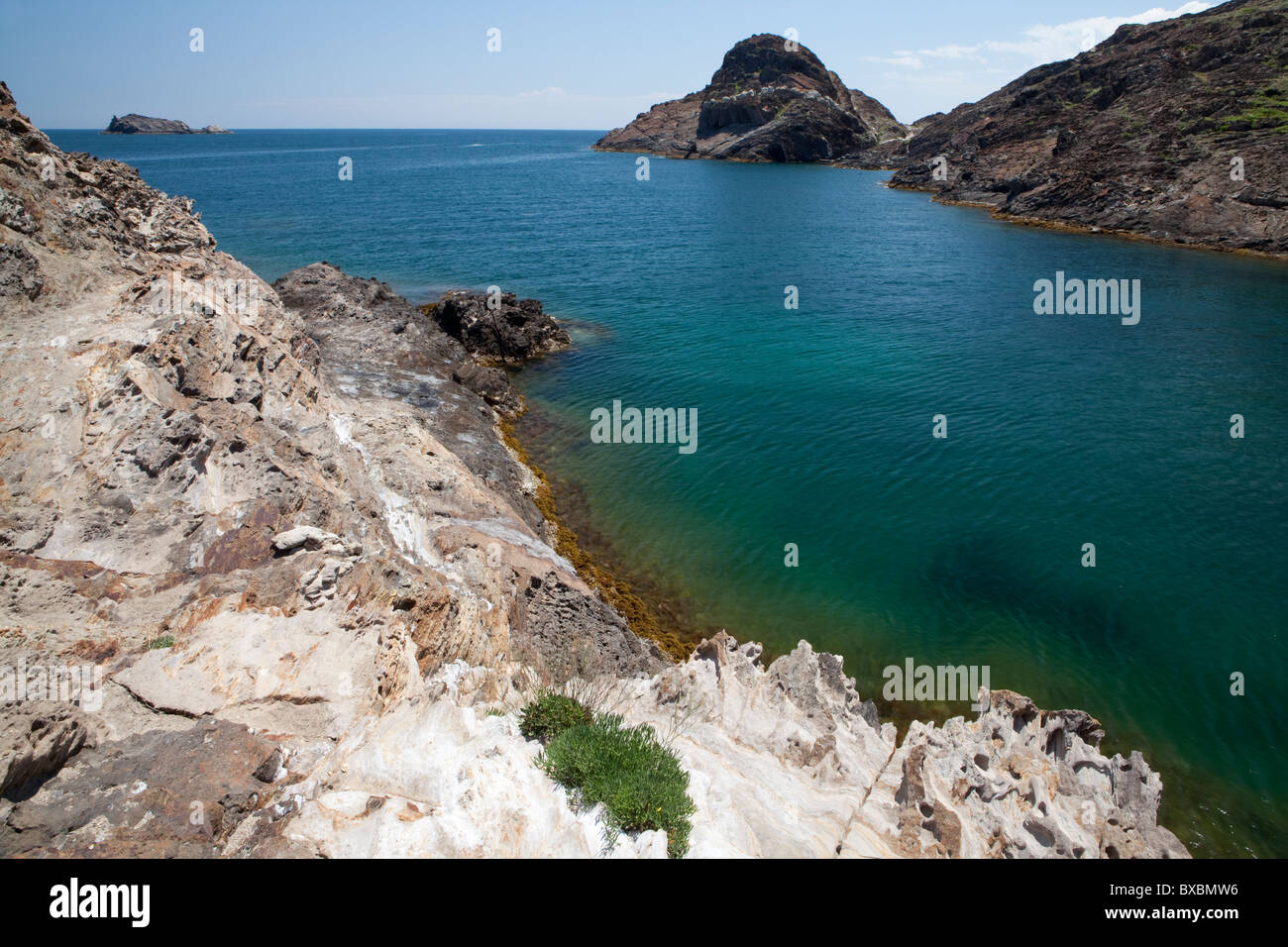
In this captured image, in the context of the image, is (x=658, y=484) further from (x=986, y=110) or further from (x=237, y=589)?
(x=986, y=110)

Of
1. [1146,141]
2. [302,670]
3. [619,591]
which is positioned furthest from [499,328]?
[1146,141]

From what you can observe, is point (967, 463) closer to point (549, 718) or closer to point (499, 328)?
point (549, 718)

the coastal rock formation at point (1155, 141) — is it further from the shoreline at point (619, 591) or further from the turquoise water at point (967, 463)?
the shoreline at point (619, 591)

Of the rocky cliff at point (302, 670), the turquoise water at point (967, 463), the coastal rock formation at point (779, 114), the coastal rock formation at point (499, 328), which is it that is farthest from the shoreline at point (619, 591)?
the coastal rock formation at point (779, 114)

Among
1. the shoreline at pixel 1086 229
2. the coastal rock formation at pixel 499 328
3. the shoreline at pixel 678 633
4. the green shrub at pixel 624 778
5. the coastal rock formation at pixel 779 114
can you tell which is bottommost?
the shoreline at pixel 678 633

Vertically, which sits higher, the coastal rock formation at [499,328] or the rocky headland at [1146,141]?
the rocky headland at [1146,141]
